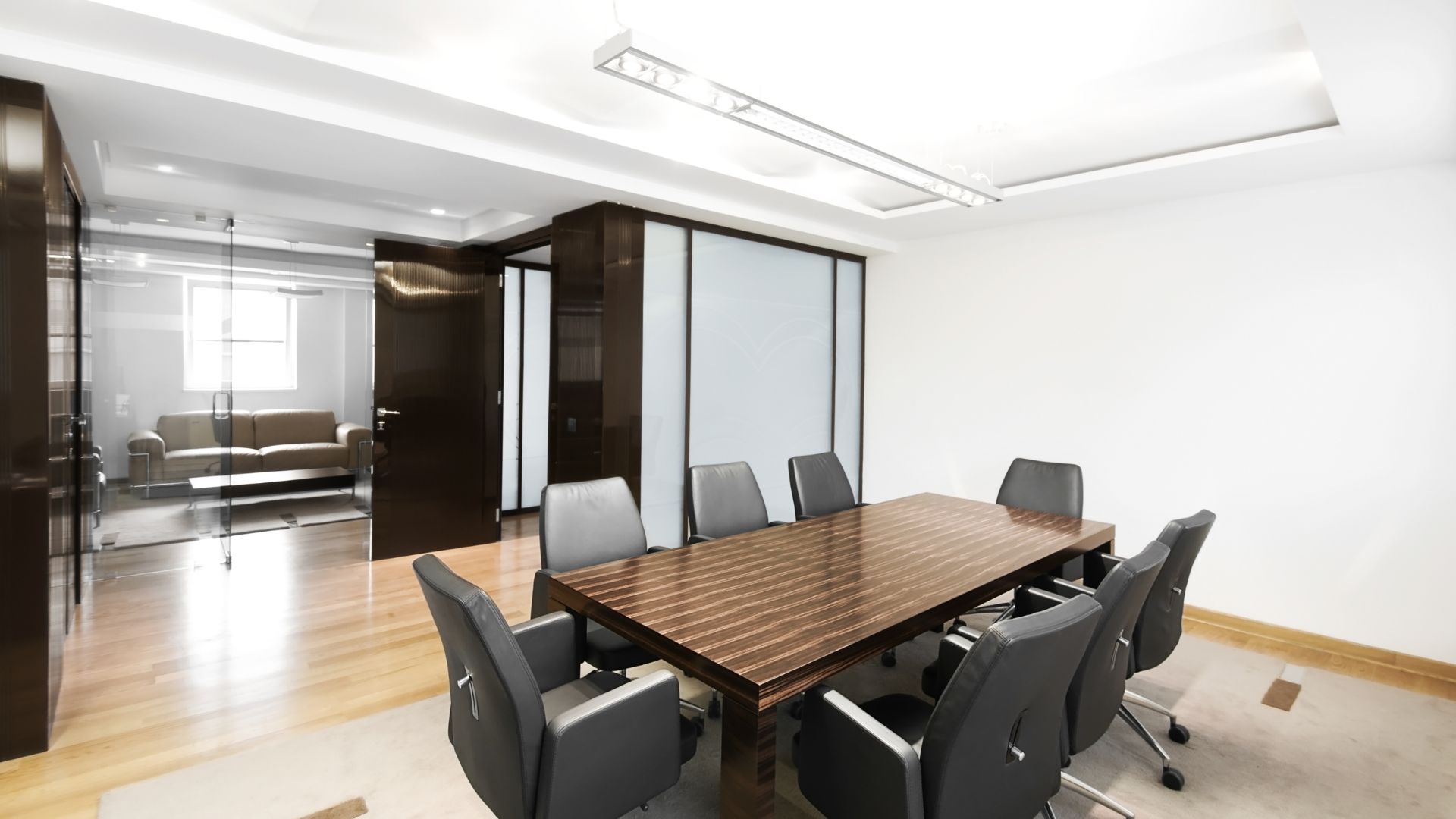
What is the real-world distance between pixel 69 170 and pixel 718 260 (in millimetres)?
3723

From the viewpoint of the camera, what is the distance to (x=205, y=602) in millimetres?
4270

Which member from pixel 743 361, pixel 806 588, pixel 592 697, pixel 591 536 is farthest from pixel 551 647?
pixel 743 361

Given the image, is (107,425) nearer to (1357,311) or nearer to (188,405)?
(188,405)

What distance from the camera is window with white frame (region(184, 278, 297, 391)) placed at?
5.05 m

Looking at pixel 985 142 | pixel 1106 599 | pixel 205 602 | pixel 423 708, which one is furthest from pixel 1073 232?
pixel 205 602

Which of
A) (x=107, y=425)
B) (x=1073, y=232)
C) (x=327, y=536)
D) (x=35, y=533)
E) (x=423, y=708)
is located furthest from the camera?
(x=327, y=536)

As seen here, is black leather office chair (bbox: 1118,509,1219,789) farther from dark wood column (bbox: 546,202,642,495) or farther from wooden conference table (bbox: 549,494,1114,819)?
dark wood column (bbox: 546,202,642,495)

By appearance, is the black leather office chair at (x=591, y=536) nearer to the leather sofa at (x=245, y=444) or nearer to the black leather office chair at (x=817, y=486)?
the black leather office chair at (x=817, y=486)

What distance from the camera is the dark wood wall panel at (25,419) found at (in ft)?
8.26

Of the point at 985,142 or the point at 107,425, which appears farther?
the point at 107,425

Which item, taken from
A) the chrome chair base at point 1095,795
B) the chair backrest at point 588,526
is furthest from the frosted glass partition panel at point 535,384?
the chrome chair base at point 1095,795

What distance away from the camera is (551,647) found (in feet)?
7.39

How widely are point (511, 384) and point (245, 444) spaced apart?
2.96 meters

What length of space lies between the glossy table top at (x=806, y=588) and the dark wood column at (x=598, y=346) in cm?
155
